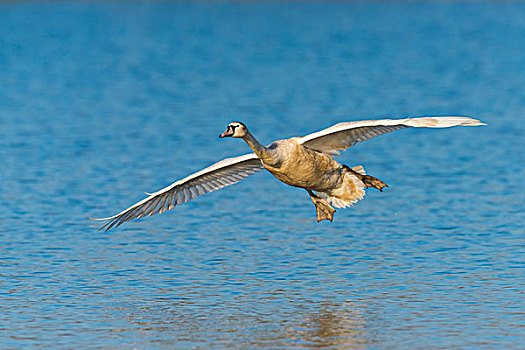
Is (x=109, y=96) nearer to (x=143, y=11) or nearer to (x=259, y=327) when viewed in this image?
(x=259, y=327)

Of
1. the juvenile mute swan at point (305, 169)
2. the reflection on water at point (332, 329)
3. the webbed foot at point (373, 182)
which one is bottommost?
the reflection on water at point (332, 329)

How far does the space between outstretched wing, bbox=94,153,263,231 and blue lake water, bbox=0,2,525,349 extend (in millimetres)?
1199

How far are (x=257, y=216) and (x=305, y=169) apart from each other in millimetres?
6016

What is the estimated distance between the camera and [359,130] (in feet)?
52.0

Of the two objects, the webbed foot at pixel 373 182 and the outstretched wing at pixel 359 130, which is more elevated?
the outstretched wing at pixel 359 130

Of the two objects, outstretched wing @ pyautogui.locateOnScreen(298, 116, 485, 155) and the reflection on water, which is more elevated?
outstretched wing @ pyautogui.locateOnScreen(298, 116, 485, 155)

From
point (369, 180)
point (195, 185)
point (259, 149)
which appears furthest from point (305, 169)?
point (195, 185)

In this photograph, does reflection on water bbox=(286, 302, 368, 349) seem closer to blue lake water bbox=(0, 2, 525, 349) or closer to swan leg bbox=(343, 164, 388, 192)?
blue lake water bbox=(0, 2, 525, 349)

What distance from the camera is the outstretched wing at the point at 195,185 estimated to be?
55.6 ft

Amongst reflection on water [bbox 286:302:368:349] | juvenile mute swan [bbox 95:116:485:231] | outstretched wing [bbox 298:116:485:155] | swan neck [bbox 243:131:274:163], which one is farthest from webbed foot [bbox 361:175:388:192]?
reflection on water [bbox 286:302:368:349]

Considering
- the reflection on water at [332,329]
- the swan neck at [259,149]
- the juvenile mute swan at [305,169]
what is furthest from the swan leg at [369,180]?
the reflection on water at [332,329]

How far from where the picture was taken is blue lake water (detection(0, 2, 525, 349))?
14.9 m

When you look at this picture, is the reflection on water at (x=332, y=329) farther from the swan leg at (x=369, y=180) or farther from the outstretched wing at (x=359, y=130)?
the outstretched wing at (x=359, y=130)

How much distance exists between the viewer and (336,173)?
16.7m
